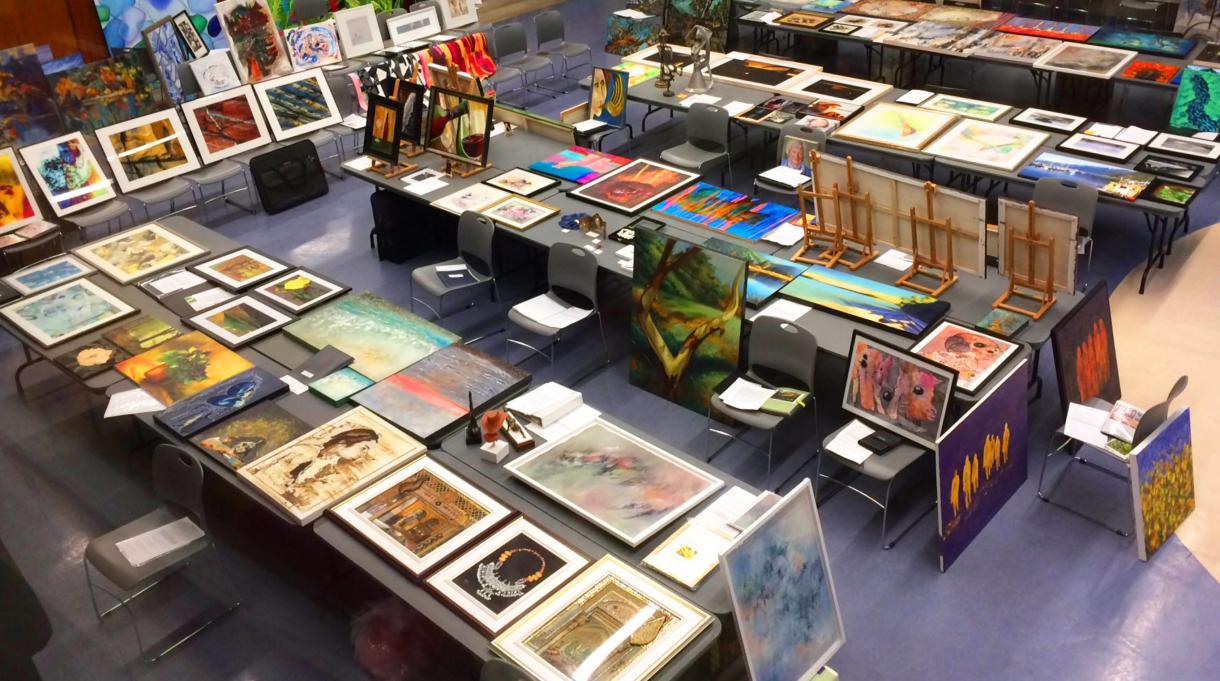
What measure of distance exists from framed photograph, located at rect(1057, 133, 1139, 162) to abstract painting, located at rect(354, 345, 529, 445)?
512cm

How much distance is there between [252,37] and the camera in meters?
11.6

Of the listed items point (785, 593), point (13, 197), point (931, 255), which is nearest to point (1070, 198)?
point (931, 255)

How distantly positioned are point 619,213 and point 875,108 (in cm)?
289

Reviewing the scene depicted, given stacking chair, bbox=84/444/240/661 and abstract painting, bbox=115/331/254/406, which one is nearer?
stacking chair, bbox=84/444/240/661

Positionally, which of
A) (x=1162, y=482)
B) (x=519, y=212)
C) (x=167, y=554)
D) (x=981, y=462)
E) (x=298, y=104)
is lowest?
(x=1162, y=482)

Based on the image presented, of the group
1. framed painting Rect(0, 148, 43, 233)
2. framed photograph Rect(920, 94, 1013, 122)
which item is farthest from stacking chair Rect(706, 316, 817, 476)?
framed painting Rect(0, 148, 43, 233)

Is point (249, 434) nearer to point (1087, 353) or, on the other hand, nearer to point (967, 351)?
point (967, 351)

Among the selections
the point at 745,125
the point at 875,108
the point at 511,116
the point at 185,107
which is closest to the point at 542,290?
the point at 511,116

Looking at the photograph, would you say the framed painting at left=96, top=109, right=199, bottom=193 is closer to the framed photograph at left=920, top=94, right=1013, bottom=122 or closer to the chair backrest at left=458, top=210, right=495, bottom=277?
the chair backrest at left=458, top=210, right=495, bottom=277

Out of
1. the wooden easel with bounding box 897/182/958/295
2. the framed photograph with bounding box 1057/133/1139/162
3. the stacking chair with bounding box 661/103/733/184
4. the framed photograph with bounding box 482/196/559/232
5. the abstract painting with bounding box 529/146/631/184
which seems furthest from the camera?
the stacking chair with bounding box 661/103/733/184

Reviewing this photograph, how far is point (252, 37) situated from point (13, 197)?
3685 millimetres

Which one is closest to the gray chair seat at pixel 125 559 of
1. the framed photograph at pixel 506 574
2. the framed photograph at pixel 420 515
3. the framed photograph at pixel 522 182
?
the framed photograph at pixel 420 515

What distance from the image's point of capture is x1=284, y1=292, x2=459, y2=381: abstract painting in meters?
6.20

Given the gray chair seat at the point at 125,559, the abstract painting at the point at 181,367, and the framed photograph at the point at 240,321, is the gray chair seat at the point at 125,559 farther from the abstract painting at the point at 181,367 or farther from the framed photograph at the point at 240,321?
the framed photograph at the point at 240,321
